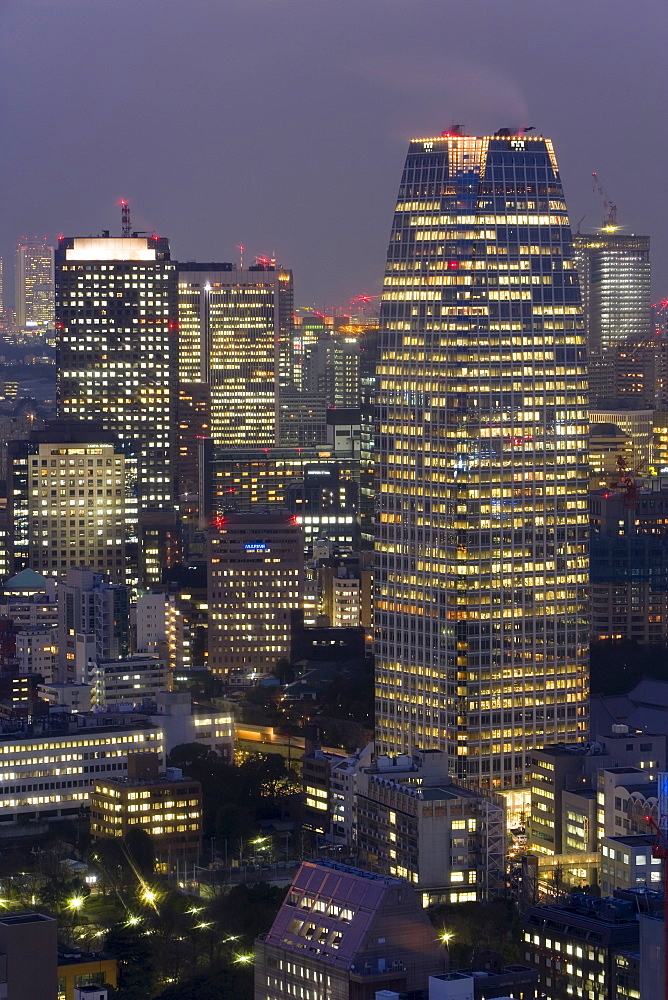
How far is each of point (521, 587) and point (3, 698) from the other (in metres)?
23.8

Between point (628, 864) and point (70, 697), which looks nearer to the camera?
point (628, 864)

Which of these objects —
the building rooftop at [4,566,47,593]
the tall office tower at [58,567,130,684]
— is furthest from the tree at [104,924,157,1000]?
the building rooftop at [4,566,47,593]

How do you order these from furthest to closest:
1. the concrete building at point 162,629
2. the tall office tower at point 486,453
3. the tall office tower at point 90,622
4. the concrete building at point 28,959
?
1. the concrete building at point 162,629
2. the tall office tower at point 90,622
3. the tall office tower at point 486,453
4. the concrete building at point 28,959

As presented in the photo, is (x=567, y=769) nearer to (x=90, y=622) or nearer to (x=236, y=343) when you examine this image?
(x=90, y=622)

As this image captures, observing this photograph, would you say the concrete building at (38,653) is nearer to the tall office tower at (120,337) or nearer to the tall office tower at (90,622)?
the tall office tower at (90,622)

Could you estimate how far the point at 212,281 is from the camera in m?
175

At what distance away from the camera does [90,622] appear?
10081 cm

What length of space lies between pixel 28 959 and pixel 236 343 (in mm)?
124278

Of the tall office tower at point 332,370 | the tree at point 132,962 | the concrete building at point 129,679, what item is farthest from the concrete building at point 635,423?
the tree at point 132,962

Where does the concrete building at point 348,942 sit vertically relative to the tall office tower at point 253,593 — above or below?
below

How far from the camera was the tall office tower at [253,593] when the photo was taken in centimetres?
10219

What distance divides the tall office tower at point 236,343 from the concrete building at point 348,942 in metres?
119

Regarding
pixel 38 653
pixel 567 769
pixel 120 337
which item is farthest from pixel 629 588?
pixel 120 337

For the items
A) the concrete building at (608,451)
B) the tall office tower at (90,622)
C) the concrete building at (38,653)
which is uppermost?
the concrete building at (608,451)
